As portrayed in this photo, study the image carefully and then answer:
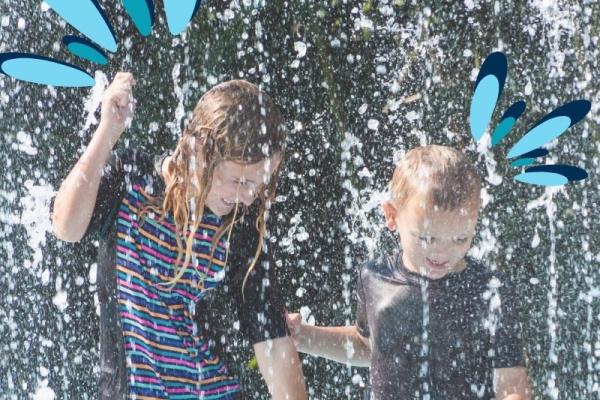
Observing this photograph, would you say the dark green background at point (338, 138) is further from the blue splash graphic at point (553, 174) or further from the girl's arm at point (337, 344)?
the girl's arm at point (337, 344)

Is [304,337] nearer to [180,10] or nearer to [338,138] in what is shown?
[180,10]

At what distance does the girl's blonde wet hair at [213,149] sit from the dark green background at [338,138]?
1.78 metres

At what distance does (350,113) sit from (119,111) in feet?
6.86

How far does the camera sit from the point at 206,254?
7.52ft

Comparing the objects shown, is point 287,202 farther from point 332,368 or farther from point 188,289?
point 188,289

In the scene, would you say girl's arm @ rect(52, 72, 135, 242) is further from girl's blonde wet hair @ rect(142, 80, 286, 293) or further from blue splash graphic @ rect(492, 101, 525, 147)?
blue splash graphic @ rect(492, 101, 525, 147)

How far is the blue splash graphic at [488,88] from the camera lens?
3721 mm

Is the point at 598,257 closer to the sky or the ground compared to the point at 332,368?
closer to the sky

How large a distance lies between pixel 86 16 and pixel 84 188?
878mm

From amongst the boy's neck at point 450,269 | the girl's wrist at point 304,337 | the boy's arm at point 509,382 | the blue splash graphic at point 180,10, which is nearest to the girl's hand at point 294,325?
the girl's wrist at point 304,337

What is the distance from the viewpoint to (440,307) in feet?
Answer: 7.61

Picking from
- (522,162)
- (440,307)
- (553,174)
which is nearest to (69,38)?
(440,307)

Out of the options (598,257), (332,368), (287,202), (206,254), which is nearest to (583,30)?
(598,257)

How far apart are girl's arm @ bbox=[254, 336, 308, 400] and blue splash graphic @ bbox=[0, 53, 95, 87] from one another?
3.34 ft
